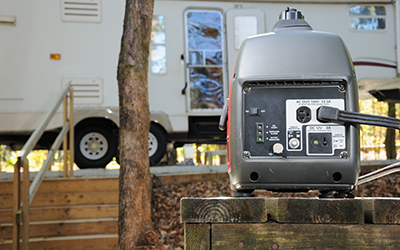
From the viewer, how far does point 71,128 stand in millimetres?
5852

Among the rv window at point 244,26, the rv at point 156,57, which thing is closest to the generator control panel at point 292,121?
the rv at point 156,57

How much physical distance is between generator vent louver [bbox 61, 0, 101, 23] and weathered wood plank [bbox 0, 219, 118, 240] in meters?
3.09

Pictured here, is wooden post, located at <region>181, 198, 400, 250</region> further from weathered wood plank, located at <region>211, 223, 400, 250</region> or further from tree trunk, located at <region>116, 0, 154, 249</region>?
tree trunk, located at <region>116, 0, 154, 249</region>

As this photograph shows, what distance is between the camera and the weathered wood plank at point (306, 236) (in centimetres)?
120

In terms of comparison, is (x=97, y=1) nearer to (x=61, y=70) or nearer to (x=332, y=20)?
(x=61, y=70)

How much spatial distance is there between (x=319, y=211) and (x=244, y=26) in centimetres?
595

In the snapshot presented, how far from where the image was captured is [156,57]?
6.77 m

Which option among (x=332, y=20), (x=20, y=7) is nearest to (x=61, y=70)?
(x=20, y=7)

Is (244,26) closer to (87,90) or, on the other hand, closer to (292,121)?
(87,90)

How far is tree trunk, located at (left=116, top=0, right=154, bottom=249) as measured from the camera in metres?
4.05

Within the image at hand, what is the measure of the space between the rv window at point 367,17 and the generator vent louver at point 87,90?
416 cm

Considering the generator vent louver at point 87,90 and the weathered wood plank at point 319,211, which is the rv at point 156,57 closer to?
the generator vent louver at point 87,90

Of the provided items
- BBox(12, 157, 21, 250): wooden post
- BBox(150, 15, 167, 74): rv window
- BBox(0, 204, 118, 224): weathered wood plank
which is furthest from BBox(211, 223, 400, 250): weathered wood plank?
BBox(150, 15, 167, 74): rv window

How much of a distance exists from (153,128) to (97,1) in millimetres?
2109
